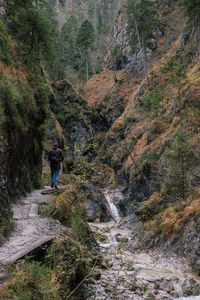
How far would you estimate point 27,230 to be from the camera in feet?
20.9

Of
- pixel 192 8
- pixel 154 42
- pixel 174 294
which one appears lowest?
pixel 174 294

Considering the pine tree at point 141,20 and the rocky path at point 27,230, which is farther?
the pine tree at point 141,20

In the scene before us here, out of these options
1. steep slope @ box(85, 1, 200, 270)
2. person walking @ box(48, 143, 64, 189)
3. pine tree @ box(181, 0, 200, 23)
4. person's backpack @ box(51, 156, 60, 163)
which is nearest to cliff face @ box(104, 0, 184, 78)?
steep slope @ box(85, 1, 200, 270)

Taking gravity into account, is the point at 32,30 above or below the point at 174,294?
above

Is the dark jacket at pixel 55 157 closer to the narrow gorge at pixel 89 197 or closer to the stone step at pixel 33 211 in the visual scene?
the narrow gorge at pixel 89 197

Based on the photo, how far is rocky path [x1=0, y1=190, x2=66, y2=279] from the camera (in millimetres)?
4863

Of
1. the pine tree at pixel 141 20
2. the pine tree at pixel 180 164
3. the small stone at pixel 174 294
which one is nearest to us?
the small stone at pixel 174 294

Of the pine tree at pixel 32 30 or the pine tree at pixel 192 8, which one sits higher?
the pine tree at pixel 192 8

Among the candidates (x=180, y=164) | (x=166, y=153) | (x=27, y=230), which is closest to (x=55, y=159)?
(x=27, y=230)

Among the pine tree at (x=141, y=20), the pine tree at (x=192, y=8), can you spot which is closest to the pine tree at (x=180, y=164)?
the pine tree at (x=192, y=8)

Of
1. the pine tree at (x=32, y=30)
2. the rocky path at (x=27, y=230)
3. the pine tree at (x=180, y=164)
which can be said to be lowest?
the rocky path at (x=27, y=230)

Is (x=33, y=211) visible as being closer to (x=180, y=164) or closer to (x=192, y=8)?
(x=180, y=164)

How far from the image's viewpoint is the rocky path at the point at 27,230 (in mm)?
4863

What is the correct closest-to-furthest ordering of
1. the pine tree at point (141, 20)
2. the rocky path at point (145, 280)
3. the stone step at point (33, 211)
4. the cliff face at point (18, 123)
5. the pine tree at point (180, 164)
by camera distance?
the rocky path at point (145, 280), the cliff face at point (18, 123), the stone step at point (33, 211), the pine tree at point (180, 164), the pine tree at point (141, 20)
